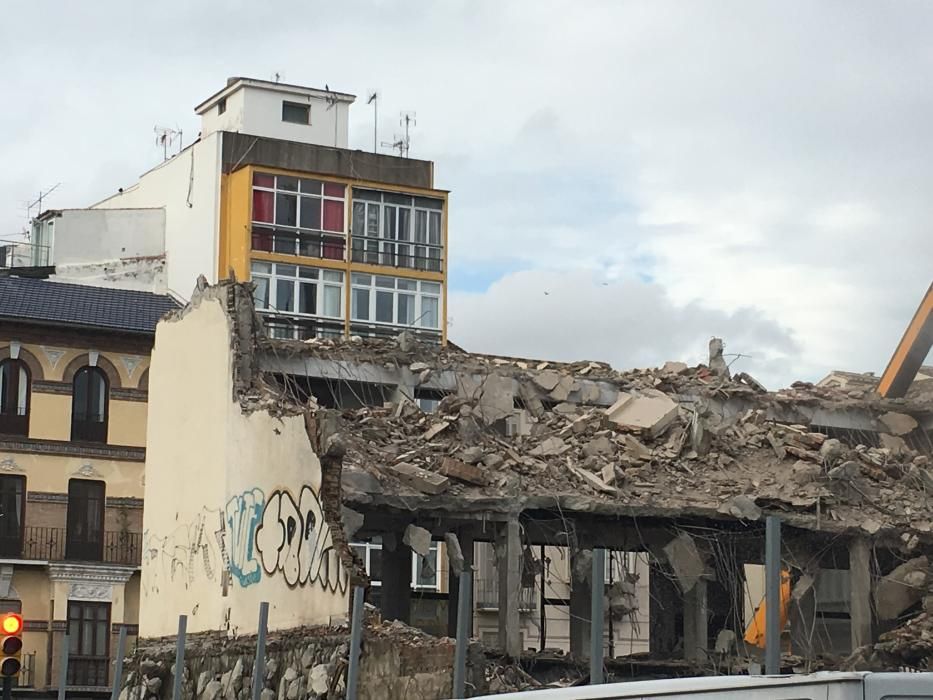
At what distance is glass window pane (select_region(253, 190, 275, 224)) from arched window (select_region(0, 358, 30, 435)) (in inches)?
444

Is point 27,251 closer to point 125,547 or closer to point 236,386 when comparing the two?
point 125,547

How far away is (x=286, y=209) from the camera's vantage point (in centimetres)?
5872

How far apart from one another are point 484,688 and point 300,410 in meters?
5.99

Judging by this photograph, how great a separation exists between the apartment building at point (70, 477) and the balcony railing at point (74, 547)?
0.03 metres

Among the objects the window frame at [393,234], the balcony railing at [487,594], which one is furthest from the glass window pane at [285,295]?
the balcony railing at [487,594]

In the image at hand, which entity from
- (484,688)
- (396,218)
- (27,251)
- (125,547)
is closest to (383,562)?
(484,688)

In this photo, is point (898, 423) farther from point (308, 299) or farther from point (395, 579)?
point (308, 299)

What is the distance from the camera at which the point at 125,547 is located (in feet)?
A: 160

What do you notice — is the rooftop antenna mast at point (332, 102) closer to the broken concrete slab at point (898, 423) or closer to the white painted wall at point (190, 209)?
the white painted wall at point (190, 209)

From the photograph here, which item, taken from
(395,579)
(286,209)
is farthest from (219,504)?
(286,209)

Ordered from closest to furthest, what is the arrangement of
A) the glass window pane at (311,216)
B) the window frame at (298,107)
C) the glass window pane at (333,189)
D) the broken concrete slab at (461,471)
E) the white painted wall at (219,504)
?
the white painted wall at (219,504)
the broken concrete slab at (461,471)
the glass window pane at (311,216)
the glass window pane at (333,189)
the window frame at (298,107)

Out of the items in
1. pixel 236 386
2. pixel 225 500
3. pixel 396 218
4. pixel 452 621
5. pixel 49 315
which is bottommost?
pixel 452 621

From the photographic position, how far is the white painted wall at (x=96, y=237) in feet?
200

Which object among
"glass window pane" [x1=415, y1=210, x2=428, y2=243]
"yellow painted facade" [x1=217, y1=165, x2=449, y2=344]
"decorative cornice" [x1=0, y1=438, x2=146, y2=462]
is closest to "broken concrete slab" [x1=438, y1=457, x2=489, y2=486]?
"decorative cornice" [x1=0, y1=438, x2=146, y2=462]
